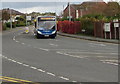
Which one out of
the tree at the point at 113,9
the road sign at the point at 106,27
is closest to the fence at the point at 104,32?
the road sign at the point at 106,27

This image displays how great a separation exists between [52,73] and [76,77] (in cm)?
132

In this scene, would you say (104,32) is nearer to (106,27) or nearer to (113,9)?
(106,27)

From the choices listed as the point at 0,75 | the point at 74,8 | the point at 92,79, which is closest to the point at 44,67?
the point at 0,75

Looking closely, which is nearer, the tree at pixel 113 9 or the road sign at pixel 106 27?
the road sign at pixel 106 27

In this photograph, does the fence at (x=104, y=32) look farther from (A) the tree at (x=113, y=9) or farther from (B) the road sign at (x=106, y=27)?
(A) the tree at (x=113, y=9)

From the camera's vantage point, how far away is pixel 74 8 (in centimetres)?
Result: 11288

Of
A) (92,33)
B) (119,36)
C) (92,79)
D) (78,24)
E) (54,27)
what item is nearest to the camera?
(92,79)

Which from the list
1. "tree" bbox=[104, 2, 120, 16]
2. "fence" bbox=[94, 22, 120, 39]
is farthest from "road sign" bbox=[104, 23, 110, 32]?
"tree" bbox=[104, 2, 120, 16]

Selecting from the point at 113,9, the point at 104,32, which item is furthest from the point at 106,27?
the point at 113,9

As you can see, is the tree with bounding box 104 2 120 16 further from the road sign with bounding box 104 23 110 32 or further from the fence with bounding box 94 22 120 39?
the road sign with bounding box 104 23 110 32

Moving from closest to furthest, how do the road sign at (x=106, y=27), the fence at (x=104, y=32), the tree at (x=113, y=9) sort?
the fence at (x=104, y=32)
the road sign at (x=106, y=27)
the tree at (x=113, y=9)

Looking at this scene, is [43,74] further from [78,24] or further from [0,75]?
[78,24]

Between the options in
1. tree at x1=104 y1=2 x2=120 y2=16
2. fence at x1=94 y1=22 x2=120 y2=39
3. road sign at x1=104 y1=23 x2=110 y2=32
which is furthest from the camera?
tree at x1=104 y1=2 x2=120 y2=16

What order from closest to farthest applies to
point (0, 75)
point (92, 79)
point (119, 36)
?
point (92, 79) → point (0, 75) → point (119, 36)
